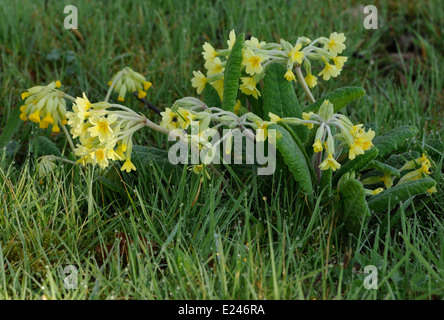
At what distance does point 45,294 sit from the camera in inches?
68.9

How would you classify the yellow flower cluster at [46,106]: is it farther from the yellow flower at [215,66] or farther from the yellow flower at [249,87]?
the yellow flower at [249,87]

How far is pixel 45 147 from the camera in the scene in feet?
8.44

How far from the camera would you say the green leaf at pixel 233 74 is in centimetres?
210

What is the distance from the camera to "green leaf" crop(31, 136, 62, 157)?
2551 millimetres

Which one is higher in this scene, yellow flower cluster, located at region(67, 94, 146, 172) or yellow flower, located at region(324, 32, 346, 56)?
yellow flower, located at region(324, 32, 346, 56)

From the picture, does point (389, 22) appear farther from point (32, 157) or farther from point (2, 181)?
point (2, 181)

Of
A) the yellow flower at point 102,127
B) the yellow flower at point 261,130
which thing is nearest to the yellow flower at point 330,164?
the yellow flower at point 261,130

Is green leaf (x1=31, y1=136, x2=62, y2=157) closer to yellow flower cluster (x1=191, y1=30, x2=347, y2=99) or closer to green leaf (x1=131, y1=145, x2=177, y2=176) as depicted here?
green leaf (x1=131, y1=145, x2=177, y2=176)

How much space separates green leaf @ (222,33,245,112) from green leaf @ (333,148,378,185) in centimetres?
44

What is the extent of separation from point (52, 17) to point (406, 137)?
235 centimetres

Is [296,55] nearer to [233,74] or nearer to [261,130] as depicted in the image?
[233,74]

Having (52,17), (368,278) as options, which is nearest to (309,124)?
(368,278)

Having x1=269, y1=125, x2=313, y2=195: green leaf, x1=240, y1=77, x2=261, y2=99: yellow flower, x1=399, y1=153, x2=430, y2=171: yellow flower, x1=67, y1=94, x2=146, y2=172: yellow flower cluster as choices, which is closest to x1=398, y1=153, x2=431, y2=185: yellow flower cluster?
x1=399, y1=153, x2=430, y2=171: yellow flower
